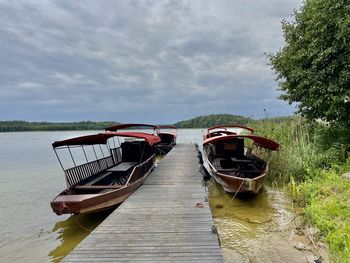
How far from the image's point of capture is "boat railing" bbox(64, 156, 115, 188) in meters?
8.60

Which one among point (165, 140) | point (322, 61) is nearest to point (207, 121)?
point (165, 140)

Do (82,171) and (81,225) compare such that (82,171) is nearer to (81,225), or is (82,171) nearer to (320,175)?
(81,225)

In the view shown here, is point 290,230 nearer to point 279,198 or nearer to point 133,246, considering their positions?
point 279,198

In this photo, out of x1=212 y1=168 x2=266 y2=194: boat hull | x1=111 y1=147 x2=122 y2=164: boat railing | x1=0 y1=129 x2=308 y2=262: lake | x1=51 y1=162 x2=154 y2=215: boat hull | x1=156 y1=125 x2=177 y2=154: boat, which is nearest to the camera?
x1=0 y1=129 x2=308 y2=262: lake

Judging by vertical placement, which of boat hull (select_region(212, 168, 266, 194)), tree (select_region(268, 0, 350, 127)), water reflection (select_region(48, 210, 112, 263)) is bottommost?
water reflection (select_region(48, 210, 112, 263))

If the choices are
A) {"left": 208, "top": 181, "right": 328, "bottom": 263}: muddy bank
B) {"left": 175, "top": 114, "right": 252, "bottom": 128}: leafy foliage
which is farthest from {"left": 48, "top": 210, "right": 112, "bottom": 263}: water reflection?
{"left": 175, "top": 114, "right": 252, "bottom": 128}: leafy foliage

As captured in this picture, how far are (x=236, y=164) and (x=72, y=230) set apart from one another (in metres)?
7.03

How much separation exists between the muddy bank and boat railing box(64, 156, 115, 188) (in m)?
4.47

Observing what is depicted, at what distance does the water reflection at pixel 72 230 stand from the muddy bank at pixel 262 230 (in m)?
3.45

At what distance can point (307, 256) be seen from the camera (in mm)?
5219

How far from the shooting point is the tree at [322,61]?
1006 centimetres

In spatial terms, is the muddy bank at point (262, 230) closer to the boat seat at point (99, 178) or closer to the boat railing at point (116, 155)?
the boat seat at point (99, 178)

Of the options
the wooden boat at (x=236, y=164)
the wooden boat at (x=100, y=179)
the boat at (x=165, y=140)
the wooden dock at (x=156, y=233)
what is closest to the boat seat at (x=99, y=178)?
the wooden boat at (x=100, y=179)

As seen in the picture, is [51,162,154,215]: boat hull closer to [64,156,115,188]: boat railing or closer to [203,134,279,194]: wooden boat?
[64,156,115,188]: boat railing
